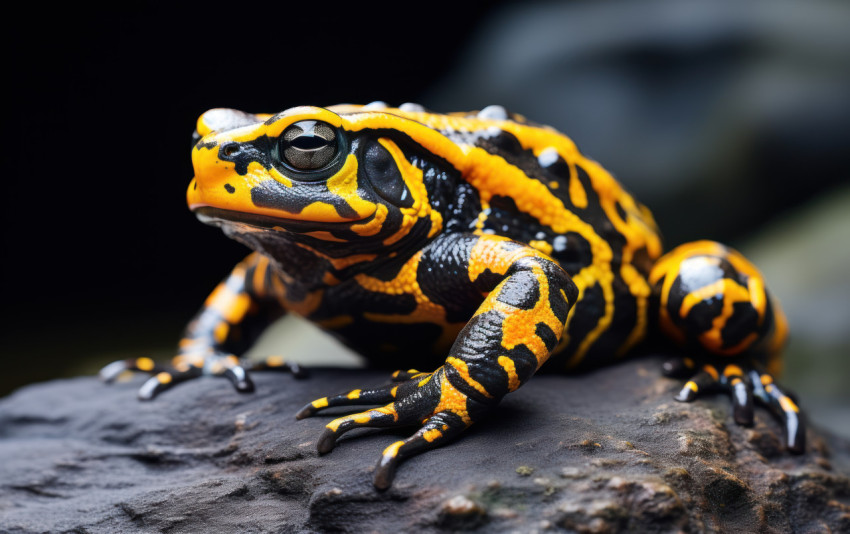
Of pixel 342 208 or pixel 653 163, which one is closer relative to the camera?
pixel 342 208

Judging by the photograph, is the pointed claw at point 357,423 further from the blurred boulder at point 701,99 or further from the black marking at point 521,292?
the blurred boulder at point 701,99

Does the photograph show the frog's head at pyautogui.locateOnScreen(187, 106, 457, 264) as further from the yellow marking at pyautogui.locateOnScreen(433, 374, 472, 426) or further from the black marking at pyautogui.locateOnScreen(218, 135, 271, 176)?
the yellow marking at pyautogui.locateOnScreen(433, 374, 472, 426)

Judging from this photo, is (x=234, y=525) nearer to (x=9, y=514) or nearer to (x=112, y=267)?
→ (x=9, y=514)

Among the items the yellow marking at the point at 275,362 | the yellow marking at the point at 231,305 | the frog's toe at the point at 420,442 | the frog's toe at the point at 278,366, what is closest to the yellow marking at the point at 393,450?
the frog's toe at the point at 420,442

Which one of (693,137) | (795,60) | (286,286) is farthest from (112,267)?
(795,60)

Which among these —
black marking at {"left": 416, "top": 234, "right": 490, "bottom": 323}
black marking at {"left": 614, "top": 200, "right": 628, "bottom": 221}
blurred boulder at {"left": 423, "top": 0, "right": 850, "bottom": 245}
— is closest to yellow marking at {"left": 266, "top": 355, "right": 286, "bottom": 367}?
black marking at {"left": 416, "top": 234, "right": 490, "bottom": 323}

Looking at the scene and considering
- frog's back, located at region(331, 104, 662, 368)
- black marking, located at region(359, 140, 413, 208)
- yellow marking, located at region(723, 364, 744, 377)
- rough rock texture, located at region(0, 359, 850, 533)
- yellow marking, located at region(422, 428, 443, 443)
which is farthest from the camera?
yellow marking, located at region(723, 364, 744, 377)
